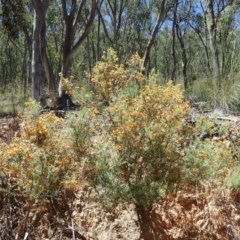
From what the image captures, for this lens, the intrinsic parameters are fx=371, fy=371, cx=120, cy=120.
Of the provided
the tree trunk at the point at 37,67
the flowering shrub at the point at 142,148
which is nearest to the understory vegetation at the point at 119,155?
the flowering shrub at the point at 142,148

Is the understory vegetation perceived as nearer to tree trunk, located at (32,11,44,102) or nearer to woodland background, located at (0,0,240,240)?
woodland background, located at (0,0,240,240)

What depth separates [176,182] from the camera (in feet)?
9.84

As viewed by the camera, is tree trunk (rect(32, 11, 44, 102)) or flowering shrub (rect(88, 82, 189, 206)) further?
tree trunk (rect(32, 11, 44, 102))

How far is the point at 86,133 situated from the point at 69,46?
4.62 m

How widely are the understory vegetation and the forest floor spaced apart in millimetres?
86

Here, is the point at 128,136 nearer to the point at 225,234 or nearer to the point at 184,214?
the point at 184,214

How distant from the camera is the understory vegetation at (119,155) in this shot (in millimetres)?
2699

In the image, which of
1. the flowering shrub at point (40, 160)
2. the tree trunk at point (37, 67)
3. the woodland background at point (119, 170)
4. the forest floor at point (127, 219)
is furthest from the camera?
the tree trunk at point (37, 67)

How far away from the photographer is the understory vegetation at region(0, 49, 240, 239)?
2.70m

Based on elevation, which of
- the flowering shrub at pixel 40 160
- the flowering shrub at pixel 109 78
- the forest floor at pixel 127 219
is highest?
the flowering shrub at pixel 109 78

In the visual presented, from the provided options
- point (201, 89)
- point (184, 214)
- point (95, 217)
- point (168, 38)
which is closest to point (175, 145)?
point (184, 214)

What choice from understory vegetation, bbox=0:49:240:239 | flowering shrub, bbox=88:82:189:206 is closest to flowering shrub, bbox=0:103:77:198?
understory vegetation, bbox=0:49:240:239

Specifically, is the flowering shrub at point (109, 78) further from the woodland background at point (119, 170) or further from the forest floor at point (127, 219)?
the forest floor at point (127, 219)

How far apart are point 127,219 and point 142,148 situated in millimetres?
761
